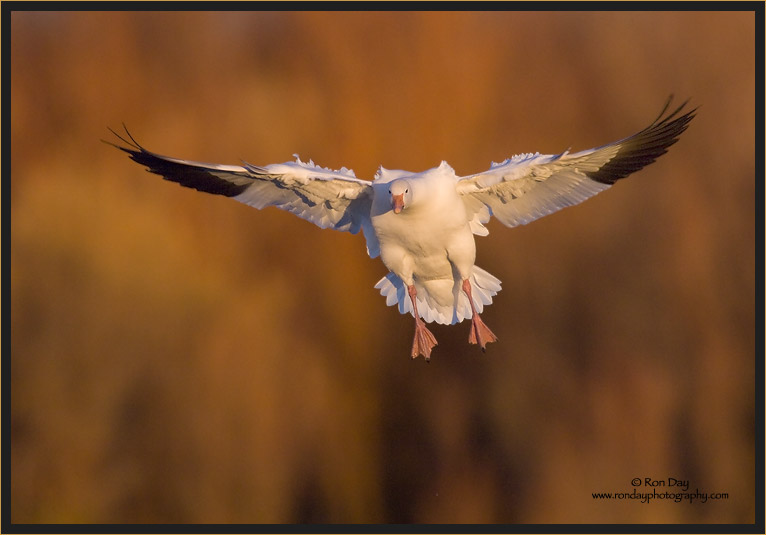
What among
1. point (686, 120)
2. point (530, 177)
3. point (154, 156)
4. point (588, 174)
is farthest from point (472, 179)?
point (154, 156)

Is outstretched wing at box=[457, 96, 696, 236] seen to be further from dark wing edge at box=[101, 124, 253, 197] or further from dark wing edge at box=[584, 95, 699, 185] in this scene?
dark wing edge at box=[101, 124, 253, 197]

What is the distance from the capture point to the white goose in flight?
4.75m

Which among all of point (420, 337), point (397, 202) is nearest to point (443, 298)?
point (420, 337)

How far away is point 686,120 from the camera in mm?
4824

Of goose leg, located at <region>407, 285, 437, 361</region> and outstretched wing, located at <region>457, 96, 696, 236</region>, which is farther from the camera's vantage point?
goose leg, located at <region>407, 285, 437, 361</region>

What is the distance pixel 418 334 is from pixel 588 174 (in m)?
1.14

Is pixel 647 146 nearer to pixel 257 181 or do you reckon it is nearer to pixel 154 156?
pixel 257 181

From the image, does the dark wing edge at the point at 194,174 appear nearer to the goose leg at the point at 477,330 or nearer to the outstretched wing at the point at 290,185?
the outstretched wing at the point at 290,185

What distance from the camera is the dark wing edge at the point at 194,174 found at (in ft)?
16.3

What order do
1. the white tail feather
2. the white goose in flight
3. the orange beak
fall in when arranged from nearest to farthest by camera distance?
the orange beak, the white goose in flight, the white tail feather

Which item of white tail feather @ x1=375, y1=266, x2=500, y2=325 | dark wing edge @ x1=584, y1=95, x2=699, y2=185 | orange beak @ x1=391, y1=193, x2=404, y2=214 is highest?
dark wing edge @ x1=584, y1=95, x2=699, y2=185

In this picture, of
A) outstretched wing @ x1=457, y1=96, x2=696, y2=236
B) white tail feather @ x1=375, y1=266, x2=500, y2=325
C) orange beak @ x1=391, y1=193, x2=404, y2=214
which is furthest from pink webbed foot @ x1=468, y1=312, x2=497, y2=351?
orange beak @ x1=391, y1=193, x2=404, y2=214

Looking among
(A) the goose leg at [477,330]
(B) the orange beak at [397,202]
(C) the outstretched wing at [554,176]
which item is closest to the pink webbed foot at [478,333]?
(A) the goose leg at [477,330]

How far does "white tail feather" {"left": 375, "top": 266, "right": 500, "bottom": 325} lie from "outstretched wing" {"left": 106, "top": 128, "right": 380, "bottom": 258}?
27 cm
